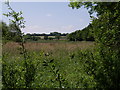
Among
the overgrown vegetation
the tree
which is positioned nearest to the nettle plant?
the overgrown vegetation

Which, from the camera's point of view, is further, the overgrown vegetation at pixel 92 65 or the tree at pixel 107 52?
the tree at pixel 107 52

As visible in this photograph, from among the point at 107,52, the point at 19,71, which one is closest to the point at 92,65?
the point at 107,52

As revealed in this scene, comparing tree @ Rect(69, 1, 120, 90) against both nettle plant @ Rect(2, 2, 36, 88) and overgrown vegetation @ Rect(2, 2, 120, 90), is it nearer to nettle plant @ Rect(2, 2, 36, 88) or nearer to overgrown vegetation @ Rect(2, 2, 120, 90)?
overgrown vegetation @ Rect(2, 2, 120, 90)

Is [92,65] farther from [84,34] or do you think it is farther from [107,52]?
[84,34]

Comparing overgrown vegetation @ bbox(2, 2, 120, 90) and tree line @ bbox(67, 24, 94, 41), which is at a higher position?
tree line @ bbox(67, 24, 94, 41)

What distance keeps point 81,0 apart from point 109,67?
3817 mm

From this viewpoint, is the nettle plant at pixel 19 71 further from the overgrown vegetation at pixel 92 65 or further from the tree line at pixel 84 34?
the tree line at pixel 84 34

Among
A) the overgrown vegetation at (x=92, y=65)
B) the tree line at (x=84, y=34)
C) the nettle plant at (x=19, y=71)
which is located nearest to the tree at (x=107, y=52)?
the overgrown vegetation at (x=92, y=65)

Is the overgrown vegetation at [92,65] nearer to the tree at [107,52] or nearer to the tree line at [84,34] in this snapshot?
the tree at [107,52]

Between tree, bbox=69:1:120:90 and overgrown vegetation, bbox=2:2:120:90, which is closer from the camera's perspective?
overgrown vegetation, bbox=2:2:120:90

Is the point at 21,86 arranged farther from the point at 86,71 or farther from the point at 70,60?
the point at 70,60

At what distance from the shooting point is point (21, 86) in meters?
3.01

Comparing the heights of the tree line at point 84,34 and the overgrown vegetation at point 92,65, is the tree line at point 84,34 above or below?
above

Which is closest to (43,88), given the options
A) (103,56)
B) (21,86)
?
(21,86)
